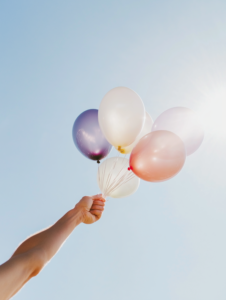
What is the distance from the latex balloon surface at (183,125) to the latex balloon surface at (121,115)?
1.49ft

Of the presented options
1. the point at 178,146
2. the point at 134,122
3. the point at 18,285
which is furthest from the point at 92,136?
the point at 18,285

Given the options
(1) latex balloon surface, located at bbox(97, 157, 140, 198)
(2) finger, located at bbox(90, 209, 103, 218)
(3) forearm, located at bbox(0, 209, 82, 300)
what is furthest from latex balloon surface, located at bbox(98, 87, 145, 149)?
(3) forearm, located at bbox(0, 209, 82, 300)

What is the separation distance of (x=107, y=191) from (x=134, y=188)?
0.57m

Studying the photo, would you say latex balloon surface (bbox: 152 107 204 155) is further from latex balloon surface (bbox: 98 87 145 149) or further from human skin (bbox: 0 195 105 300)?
human skin (bbox: 0 195 105 300)

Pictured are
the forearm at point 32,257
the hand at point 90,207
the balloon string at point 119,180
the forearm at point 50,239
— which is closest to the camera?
the forearm at point 32,257

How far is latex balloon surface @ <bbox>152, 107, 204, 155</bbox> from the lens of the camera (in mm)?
3344

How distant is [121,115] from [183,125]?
103 centimetres

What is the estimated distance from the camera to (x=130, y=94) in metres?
3.11

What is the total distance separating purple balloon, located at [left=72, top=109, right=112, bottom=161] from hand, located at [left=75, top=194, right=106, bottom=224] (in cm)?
117

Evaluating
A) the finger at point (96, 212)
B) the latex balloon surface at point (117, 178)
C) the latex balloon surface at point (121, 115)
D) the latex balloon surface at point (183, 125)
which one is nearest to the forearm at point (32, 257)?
the finger at point (96, 212)

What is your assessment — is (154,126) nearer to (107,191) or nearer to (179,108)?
(179,108)

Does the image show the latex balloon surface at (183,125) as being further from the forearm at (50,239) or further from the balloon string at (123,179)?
the forearm at (50,239)

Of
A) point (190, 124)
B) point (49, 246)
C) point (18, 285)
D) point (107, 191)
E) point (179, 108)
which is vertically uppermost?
point (179, 108)

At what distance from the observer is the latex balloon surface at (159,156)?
2678mm
